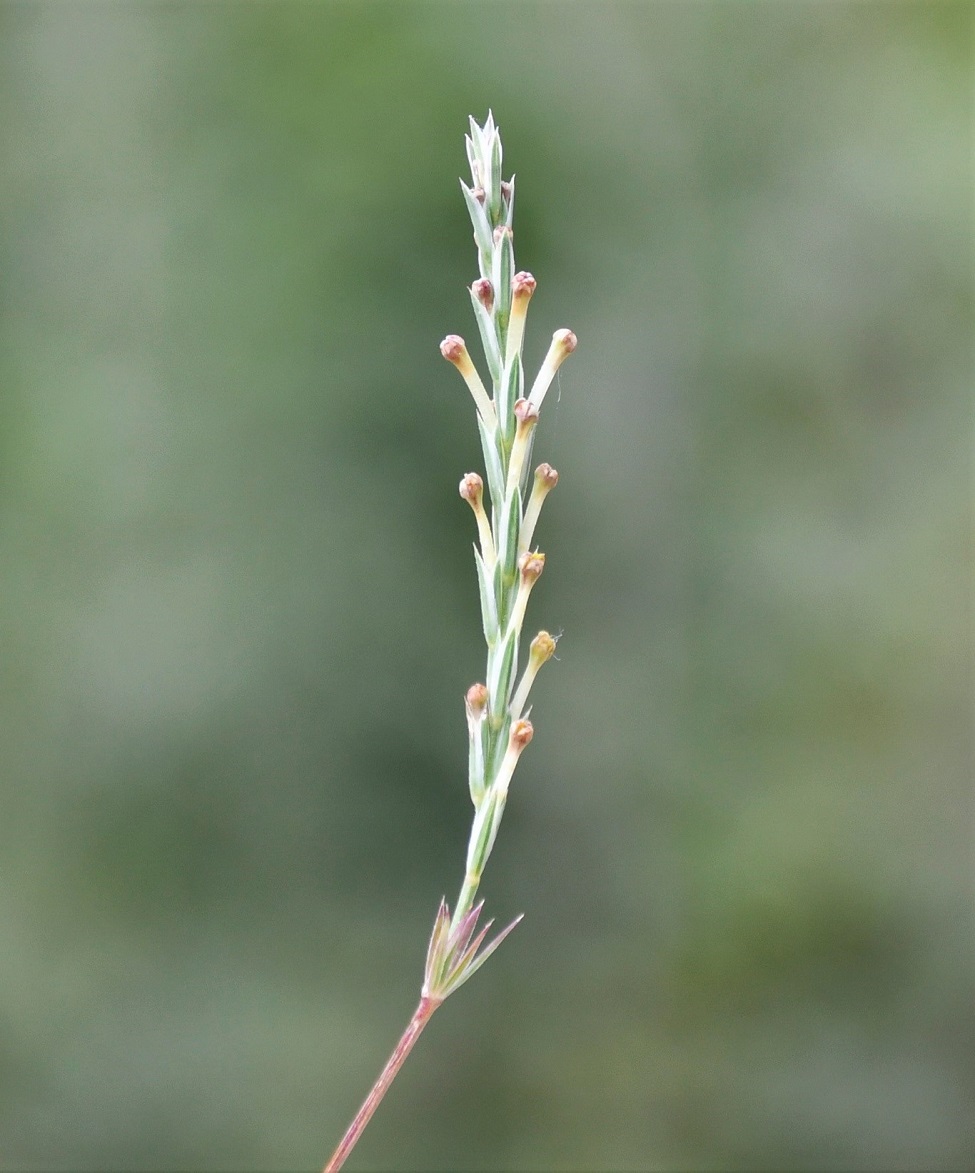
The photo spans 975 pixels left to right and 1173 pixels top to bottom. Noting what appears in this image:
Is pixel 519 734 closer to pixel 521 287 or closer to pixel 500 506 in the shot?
pixel 500 506

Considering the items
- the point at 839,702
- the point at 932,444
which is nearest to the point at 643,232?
the point at 932,444

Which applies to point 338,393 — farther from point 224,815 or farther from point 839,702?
point 839,702

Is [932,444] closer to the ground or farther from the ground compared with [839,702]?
farther from the ground

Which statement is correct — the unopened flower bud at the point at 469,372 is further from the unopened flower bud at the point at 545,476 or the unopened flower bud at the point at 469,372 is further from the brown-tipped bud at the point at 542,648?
the brown-tipped bud at the point at 542,648

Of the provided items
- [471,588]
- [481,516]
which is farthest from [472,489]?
[471,588]

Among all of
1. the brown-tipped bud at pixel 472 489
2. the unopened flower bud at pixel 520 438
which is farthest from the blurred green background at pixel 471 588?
the unopened flower bud at pixel 520 438
